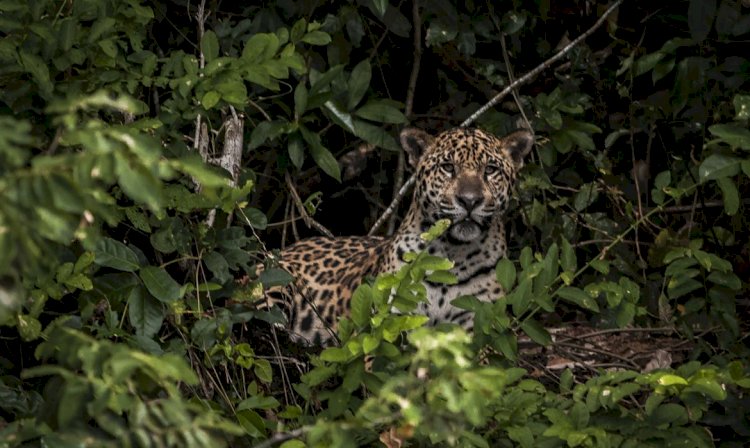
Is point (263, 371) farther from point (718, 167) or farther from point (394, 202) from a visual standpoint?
point (394, 202)

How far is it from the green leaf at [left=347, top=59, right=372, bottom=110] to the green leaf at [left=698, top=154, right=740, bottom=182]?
Result: 4.14 feet

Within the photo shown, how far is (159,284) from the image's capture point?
16.2ft

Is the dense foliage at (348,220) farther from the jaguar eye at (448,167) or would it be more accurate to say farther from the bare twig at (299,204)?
the jaguar eye at (448,167)

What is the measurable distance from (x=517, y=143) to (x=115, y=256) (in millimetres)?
3019

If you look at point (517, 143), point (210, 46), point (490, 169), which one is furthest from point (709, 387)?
point (517, 143)

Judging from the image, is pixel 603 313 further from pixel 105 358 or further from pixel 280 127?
pixel 105 358

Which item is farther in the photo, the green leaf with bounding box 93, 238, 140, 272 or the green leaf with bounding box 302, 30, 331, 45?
the green leaf with bounding box 302, 30, 331, 45

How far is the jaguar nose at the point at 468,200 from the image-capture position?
7.01 m

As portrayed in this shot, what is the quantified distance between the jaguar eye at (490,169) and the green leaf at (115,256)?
2654 mm

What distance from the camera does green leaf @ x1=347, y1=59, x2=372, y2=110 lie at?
559 centimetres

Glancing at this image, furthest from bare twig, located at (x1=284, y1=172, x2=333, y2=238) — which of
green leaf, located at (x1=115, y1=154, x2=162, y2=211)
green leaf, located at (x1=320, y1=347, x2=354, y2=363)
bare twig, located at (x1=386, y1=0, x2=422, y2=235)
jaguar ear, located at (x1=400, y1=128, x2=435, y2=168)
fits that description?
green leaf, located at (x1=115, y1=154, x2=162, y2=211)

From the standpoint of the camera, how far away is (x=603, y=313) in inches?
297

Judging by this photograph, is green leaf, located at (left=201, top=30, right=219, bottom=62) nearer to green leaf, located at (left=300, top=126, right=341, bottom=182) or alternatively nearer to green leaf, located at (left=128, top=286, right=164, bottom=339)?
green leaf, located at (left=300, top=126, right=341, bottom=182)

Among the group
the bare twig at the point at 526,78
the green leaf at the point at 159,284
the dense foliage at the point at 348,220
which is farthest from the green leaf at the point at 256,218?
the bare twig at the point at 526,78
